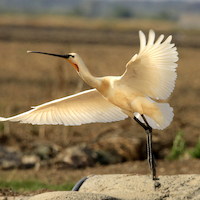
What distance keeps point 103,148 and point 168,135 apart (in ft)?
5.60

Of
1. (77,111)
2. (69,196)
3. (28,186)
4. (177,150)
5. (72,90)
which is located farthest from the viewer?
(72,90)

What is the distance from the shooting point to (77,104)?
5281 millimetres

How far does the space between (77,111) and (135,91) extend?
0.95 metres

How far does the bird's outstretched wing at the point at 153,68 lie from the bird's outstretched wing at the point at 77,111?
0.72 metres

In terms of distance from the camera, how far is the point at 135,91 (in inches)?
183

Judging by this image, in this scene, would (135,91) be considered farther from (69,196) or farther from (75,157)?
(75,157)

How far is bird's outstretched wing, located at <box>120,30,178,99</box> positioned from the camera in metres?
4.34

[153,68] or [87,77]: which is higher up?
[153,68]

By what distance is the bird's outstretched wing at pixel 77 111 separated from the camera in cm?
515

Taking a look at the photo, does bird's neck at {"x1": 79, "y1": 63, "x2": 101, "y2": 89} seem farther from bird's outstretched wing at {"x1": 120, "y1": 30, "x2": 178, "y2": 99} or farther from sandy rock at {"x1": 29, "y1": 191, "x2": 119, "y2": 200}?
sandy rock at {"x1": 29, "y1": 191, "x2": 119, "y2": 200}

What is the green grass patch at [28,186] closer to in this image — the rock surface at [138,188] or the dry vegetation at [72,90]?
the dry vegetation at [72,90]

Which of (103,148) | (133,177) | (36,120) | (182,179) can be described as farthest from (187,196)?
(103,148)

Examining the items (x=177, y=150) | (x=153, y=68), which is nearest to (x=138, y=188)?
(x=153, y=68)

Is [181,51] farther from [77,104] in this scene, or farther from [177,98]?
[77,104]
